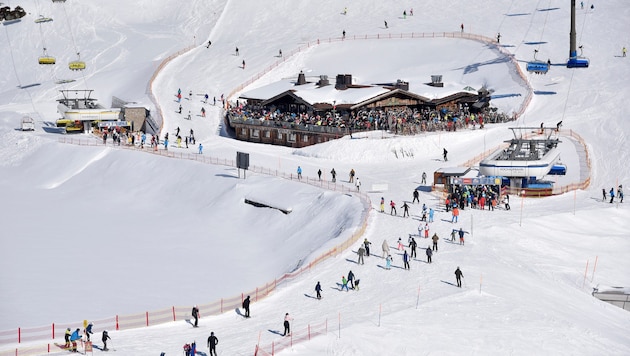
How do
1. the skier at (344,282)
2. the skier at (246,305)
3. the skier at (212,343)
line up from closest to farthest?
the skier at (212,343) → the skier at (246,305) → the skier at (344,282)

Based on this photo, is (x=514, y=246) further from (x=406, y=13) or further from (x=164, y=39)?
(x=164, y=39)

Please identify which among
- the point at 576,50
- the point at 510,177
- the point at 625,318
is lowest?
the point at 625,318

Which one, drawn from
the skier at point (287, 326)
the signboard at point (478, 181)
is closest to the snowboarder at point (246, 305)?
the skier at point (287, 326)

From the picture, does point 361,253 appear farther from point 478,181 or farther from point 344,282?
point 478,181

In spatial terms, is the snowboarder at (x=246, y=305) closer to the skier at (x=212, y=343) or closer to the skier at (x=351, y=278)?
the skier at (x=212, y=343)

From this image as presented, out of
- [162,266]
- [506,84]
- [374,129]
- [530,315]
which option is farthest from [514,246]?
[506,84]

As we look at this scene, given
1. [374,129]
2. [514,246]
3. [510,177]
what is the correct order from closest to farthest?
[514,246] → [510,177] → [374,129]

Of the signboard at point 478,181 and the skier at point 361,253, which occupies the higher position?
the signboard at point 478,181

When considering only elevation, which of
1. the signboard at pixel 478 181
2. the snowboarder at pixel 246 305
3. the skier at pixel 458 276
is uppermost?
the signboard at pixel 478 181

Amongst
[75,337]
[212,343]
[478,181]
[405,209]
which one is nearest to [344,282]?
[212,343]

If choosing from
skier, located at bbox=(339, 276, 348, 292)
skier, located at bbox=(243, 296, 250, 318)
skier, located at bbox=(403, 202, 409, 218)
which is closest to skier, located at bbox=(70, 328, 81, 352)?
skier, located at bbox=(243, 296, 250, 318)

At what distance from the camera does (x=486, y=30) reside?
8738 cm

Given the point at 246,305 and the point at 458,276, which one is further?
the point at 458,276

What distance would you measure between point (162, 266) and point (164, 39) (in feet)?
208
